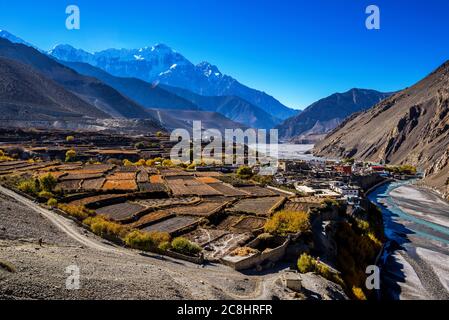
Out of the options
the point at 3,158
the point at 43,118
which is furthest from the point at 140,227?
the point at 43,118

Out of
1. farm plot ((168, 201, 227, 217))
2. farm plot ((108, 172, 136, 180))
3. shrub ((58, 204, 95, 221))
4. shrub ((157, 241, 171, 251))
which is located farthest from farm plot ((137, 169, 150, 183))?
shrub ((157, 241, 171, 251))

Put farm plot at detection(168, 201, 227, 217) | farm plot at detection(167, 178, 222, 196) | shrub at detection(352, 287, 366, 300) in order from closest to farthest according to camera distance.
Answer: shrub at detection(352, 287, 366, 300)
farm plot at detection(168, 201, 227, 217)
farm plot at detection(167, 178, 222, 196)

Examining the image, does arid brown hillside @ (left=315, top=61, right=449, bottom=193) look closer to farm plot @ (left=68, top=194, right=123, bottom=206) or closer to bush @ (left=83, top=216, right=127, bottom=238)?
farm plot @ (left=68, top=194, right=123, bottom=206)

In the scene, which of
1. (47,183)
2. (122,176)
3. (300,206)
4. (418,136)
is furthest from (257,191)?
(418,136)

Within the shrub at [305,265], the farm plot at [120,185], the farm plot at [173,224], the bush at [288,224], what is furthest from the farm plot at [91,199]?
the shrub at [305,265]

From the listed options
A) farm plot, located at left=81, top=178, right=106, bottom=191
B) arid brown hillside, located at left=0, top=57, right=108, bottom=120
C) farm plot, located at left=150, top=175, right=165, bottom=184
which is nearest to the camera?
farm plot, located at left=81, top=178, right=106, bottom=191
